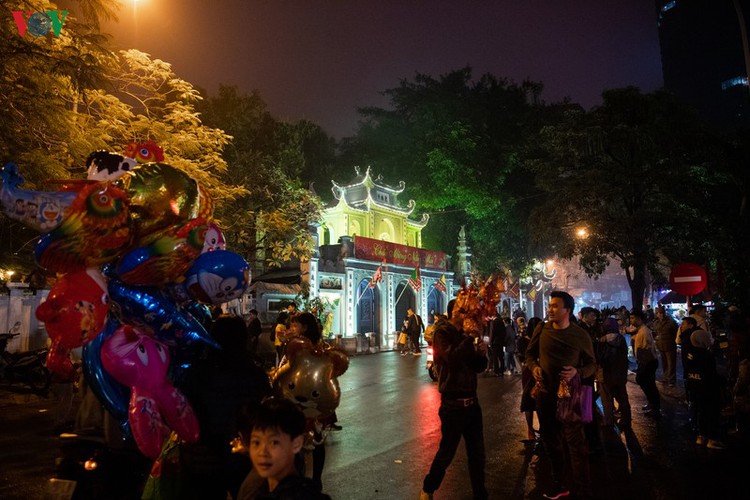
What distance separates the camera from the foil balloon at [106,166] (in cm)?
348

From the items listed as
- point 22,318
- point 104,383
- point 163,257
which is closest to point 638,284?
point 163,257

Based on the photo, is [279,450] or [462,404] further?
[462,404]

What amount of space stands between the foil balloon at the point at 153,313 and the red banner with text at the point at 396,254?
2011 centimetres

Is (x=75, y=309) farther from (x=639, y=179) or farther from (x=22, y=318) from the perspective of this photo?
(x=639, y=179)

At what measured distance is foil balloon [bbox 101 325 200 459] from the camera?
3.08 m

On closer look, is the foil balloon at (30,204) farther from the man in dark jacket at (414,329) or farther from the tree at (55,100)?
the man in dark jacket at (414,329)

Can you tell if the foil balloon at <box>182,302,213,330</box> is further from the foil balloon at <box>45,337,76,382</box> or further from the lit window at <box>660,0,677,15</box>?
the lit window at <box>660,0,677,15</box>

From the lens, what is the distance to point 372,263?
24.7 metres

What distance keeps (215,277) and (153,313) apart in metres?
0.51

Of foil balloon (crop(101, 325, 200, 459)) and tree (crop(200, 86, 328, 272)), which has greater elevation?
tree (crop(200, 86, 328, 272))

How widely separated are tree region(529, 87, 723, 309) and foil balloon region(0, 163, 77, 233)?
673 inches

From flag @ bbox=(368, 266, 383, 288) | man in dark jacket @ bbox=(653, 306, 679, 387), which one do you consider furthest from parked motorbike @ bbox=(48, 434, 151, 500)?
flag @ bbox=(368, 266, 383, 288)

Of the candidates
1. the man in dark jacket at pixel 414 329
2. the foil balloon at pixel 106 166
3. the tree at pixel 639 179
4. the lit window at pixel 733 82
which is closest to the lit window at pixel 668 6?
the lit window at pixel 733 82

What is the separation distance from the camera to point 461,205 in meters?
32.3
